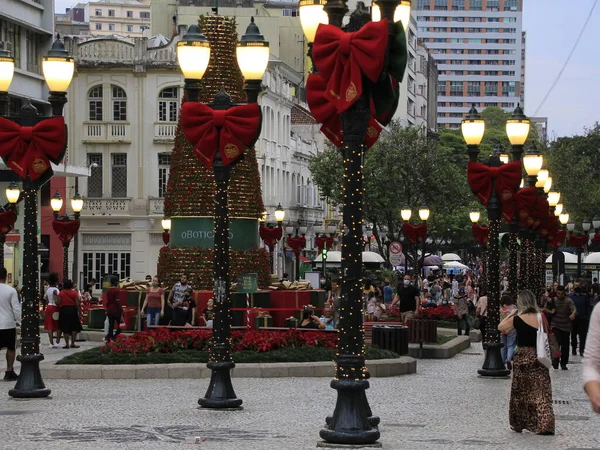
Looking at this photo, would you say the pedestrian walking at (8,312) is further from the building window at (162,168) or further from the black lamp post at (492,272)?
the building window at (162,168)

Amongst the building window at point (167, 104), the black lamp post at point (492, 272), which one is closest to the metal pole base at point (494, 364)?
the black lamp post at point (492, 272)

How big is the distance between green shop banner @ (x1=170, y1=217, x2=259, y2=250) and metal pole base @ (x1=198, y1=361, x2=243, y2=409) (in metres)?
14.1

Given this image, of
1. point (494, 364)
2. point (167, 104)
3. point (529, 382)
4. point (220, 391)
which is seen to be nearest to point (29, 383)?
point (220, 391)

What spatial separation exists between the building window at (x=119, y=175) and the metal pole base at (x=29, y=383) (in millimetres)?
47800

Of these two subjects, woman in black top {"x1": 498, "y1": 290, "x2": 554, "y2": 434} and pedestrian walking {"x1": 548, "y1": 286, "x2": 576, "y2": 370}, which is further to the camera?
pedestrian walking {"x1": 548, "y1": 286, "x2": 576, "y2": 370}

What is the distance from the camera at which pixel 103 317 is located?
3747 cm

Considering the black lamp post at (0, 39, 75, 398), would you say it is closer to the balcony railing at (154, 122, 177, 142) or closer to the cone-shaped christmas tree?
the cone-shaped christmas tree

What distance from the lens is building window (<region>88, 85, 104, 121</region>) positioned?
6638cm

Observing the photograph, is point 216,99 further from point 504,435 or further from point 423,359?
point 423,359

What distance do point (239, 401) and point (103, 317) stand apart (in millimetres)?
20508

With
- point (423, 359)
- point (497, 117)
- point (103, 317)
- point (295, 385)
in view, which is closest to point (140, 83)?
point (103, 317)

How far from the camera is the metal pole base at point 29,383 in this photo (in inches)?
734

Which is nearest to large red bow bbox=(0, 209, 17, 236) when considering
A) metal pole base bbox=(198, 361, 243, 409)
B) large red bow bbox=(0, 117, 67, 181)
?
large red bow bbox=(0, 117, 67, 181)

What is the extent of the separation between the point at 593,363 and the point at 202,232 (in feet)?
81.8
